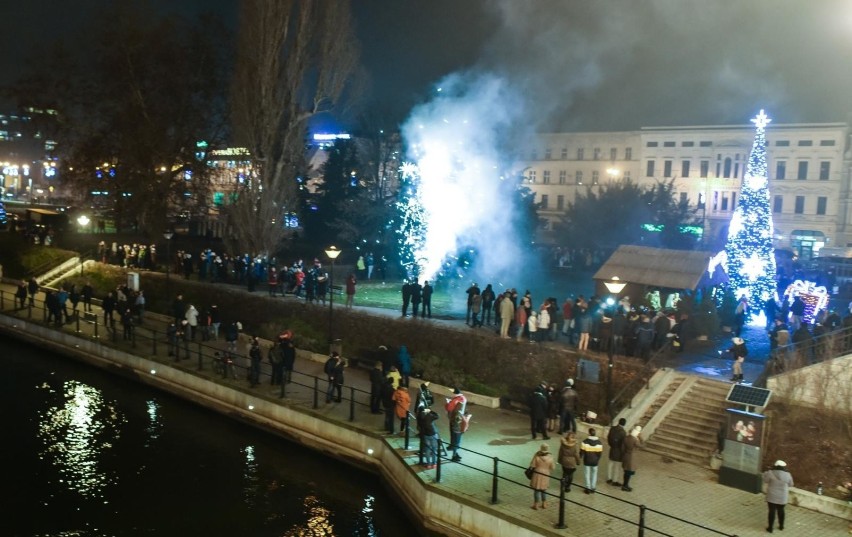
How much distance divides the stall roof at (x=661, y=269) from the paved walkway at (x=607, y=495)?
7.07 meters

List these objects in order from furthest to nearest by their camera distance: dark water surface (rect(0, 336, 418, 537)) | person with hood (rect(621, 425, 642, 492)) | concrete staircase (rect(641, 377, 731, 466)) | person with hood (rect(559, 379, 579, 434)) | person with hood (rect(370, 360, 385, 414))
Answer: person with hood (rect(370, 360, 385, 414))
person with hood (rect(559, 379, 579, 434))
concrete staircase (rect(641, 377, 731, 466))
dark water surface (rect(0, 336, 418, 537))
person with hood (rect(621, 425, 642, 492))

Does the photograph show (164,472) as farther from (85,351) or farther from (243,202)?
(243,202)

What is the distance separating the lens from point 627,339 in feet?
67.4

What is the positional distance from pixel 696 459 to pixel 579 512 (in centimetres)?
452

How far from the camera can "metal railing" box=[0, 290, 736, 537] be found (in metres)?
12.5

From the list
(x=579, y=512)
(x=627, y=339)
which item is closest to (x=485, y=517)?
(x=579, y=512)

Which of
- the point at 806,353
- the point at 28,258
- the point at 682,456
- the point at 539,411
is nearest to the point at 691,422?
the point at 682,456

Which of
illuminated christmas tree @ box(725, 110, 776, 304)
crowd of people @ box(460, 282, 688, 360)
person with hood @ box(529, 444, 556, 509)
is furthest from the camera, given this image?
illuminated christmas tree @ box(725, 110, 776, 304)

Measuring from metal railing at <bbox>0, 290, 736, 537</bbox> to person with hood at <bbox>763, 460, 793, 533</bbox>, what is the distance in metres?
1.21

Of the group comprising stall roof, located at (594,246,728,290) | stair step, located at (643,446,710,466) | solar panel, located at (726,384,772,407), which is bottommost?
stair step, located at (643,446,710,466)

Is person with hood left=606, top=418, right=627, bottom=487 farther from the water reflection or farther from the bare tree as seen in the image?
the bare tree

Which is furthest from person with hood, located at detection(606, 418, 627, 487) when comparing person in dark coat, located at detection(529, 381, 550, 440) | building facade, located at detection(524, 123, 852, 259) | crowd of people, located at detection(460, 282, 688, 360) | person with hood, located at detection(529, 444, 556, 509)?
building facade, located at detection(524, 123, 852, 259)

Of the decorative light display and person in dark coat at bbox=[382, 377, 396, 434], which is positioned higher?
the decorative light display

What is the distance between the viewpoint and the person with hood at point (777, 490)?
12.4 m
